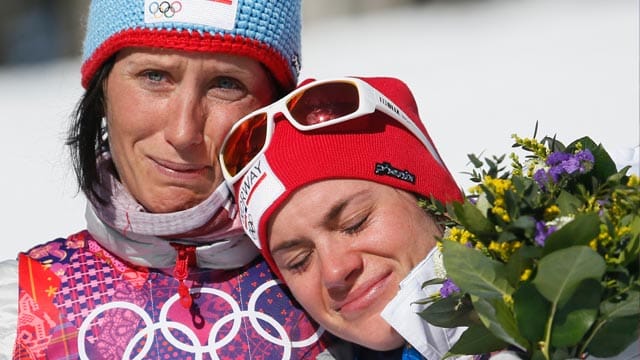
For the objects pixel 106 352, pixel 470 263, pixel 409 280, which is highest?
pixel 470 263

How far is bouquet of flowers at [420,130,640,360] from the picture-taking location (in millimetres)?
1776

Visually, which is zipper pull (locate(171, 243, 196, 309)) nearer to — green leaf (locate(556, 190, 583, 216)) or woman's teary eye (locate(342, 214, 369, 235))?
woman's teary eye (locate(342, 214, 369, 235))

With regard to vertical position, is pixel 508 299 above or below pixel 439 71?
above

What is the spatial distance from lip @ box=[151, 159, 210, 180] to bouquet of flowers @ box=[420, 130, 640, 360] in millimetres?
792

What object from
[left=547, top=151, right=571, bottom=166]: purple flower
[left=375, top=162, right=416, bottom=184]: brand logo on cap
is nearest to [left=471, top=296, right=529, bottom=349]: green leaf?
[left=547, top=151, right=571, bottom=166]: purple flower

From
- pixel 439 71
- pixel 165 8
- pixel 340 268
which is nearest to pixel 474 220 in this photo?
pixel 340 268

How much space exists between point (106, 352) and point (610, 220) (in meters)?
1.31

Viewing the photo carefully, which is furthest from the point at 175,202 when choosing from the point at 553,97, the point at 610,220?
the point at 553,97

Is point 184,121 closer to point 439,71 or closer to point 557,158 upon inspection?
point 557,158

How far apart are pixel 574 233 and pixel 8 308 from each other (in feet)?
4.94

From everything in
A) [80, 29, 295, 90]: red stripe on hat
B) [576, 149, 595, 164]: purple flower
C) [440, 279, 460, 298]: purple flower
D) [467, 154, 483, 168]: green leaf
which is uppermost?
[80, 29, 295, 90]: red stripe on hat

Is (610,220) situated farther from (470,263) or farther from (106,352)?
(106,352)

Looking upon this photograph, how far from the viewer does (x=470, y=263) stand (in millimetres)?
1856

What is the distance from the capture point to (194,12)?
8.32 ft
